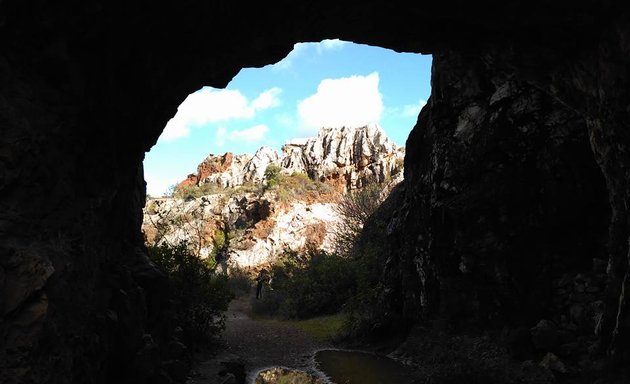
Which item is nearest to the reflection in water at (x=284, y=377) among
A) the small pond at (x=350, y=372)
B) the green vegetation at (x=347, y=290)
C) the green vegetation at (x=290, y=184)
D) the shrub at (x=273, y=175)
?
the small pond at (x=350, y=372)

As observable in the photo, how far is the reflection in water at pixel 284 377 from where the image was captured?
13352 mm

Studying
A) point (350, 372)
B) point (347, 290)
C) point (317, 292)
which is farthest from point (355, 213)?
point (350, 372)

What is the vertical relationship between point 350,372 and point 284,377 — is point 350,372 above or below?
above

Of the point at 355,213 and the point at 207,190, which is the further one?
the point at 207,190

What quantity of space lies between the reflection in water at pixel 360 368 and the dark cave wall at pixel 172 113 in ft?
9.04

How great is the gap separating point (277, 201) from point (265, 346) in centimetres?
3416

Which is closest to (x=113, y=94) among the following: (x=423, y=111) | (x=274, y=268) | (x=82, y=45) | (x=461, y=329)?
(x=82, y=45)

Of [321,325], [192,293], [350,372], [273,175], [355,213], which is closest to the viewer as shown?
[350,372]

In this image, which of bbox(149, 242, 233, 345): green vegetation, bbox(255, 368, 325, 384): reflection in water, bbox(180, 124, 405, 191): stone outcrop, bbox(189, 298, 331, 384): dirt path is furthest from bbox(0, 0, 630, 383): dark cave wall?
bbox(180, 124, 405, 191): stone outcrop

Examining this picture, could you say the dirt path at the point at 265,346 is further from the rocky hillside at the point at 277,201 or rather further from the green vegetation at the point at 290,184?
the green vegetation at the point at 290,184

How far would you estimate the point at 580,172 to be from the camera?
1180 centimetres

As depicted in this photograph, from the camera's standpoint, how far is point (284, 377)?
45.6 ft

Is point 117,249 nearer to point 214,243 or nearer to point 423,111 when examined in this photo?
point 423,111

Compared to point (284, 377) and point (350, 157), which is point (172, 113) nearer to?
point (284, 377)
